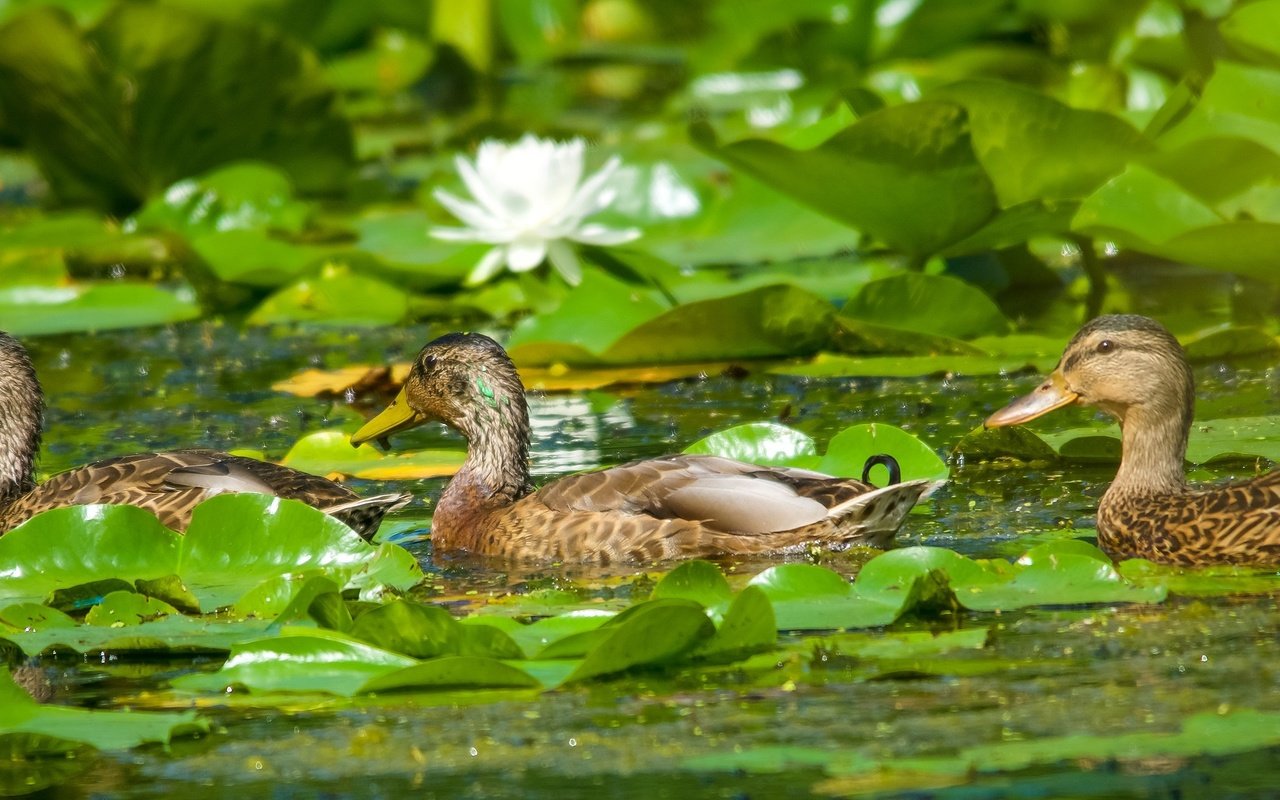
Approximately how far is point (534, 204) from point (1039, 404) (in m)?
3.71

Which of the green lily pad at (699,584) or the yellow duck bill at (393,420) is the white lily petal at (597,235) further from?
the green lily pad at (699,584)

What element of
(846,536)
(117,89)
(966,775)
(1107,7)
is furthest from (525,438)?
(1107,7)

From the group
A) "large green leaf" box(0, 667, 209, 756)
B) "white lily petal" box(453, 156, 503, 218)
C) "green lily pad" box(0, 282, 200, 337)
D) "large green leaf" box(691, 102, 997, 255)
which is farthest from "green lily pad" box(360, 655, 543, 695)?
"green lily pad" box(0, 282, 200, 337)

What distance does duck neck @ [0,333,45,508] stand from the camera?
7.73 m

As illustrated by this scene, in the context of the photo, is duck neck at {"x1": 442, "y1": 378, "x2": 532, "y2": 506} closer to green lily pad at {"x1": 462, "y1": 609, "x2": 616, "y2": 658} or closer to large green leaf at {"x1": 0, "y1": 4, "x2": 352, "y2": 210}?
green lily pad at {"x1": 462, "y1": 609, "x2": 616, "y2": 658}

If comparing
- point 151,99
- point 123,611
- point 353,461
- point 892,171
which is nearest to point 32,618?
point 123,611

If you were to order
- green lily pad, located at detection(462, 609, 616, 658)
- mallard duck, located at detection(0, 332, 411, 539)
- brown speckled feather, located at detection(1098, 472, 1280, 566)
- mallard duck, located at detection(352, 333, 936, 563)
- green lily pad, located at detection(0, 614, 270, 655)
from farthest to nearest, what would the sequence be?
mallard duck, located at detection(0, 332, 411, 539)
mallard duck, located at detection(352, 333, 936, 563)
brown speckled feather, located at detection(1098, 472, 1280, 566)
green lily pad, located at detection(0, 614, 270, 655)
green lily pad, located at detection(462, 609, 616, 658)

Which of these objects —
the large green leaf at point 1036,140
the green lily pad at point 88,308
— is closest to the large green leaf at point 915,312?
the large green leaf at point 1036,140

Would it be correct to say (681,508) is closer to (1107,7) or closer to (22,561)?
(22,561)

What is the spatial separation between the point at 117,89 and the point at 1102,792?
9.65 meters

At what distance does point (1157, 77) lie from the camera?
1367cm

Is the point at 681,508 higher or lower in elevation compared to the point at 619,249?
lower

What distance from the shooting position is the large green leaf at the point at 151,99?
12.4 m

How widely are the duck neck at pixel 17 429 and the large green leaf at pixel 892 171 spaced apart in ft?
9.63
